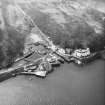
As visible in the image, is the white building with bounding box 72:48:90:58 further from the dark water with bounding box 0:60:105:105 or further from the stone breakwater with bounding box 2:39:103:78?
the dark water with bounding box 0:60:105:105

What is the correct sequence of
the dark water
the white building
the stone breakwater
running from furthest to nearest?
the white building
the stone breakwater
the dark water

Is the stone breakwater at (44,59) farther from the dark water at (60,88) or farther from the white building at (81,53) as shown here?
the dark water at (60,88)

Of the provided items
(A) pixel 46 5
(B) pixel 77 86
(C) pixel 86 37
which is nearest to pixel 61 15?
(A) pixel 46 5

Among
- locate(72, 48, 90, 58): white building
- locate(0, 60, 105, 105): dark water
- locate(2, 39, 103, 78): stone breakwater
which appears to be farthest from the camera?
locate(72, 48, 90, 58): white building

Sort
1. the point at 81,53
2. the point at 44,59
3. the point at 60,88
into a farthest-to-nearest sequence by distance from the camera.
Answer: the point at 81,53 < the point at 44,59 < the point at 60,88

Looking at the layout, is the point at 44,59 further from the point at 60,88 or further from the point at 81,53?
the point at 81,53

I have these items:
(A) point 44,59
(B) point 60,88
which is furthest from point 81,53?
(B) point 60,88

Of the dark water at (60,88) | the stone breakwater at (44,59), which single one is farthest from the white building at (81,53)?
the dark water at (60,88)

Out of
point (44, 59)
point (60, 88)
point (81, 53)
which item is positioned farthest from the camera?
point (81, 53)

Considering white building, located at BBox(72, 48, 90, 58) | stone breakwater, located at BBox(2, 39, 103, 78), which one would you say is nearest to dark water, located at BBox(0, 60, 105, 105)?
stone breakwater, located at BBox(2, 39, 103, 78)
